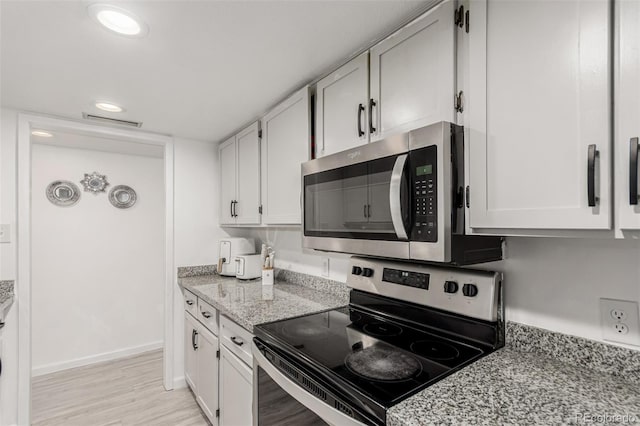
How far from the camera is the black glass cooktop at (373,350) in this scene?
0.92 m

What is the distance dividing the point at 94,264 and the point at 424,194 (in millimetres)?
3399

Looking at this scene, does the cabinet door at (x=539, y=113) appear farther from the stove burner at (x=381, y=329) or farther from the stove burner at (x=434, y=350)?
the stove burner at (x=381, y=329)

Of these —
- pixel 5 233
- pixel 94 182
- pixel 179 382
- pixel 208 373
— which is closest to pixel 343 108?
pixel 208 373

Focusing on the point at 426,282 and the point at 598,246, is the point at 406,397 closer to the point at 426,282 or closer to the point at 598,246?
the point at 426,282

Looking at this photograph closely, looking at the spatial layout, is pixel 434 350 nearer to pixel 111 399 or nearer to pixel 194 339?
pixel 194 339

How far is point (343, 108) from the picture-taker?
1516mm

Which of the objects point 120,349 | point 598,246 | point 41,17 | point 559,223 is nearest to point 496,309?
point 598,246

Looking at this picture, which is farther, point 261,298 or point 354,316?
point 261,298

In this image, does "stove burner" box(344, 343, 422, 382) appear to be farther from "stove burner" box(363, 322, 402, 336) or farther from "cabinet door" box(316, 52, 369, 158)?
"cabinet door" box(316, 52, 369, 158)

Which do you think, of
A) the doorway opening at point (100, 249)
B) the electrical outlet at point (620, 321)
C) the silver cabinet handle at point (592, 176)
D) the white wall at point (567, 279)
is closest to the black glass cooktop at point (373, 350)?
the white wall at point (567, 279)

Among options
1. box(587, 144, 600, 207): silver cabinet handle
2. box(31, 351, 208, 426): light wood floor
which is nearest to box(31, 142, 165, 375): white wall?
box(31, 351, 208, 426): light wood floor

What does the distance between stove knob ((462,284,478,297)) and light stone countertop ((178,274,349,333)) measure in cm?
75

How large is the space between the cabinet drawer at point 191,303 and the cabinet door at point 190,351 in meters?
0.04

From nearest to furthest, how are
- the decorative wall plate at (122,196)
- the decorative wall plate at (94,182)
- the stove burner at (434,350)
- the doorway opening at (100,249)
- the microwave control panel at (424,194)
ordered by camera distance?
the microwave control panel at (424,194), the stove burner at (434,350), the doorway opening at (100,249), the decorative wall plate at (94,182), the decorative wall plate at (122,196)
